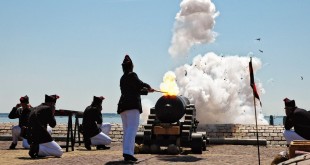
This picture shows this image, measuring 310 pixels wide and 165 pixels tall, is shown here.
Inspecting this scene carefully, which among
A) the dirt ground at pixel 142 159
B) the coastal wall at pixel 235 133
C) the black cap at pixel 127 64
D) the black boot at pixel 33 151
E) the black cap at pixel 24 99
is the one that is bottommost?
the dirt ground at pixel 142 159

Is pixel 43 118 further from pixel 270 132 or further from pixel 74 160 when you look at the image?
pixel 270 132

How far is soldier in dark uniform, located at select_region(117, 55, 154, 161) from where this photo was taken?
28.7ft

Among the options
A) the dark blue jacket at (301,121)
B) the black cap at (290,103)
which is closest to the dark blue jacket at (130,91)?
the dark blue jacket at (301,121)

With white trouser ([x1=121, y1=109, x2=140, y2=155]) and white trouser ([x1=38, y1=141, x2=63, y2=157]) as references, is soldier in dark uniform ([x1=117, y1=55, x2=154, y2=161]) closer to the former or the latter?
white trouser ([x1=121, y1=109, x2=140, y2=155])

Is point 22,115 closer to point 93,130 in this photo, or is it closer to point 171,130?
point 93,130

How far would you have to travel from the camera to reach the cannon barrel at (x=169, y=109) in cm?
1189

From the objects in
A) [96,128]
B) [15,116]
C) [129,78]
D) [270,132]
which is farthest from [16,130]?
[270,132]

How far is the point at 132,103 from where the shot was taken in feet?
29.0

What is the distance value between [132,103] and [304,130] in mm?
4071

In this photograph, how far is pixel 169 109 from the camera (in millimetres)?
11883

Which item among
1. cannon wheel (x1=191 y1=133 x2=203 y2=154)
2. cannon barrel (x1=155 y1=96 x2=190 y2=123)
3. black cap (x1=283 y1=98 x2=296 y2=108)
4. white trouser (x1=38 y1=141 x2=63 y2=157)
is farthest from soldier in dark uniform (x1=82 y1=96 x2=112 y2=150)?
black cap (x1=283 y1=98 x2=296 y2=108)

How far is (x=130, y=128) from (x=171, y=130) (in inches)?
126

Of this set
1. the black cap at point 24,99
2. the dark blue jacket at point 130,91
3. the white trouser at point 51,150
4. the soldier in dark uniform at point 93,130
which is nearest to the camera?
the dark blue jacket at point 130,91

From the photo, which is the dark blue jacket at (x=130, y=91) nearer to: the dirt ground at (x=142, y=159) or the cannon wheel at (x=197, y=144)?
the dirt ground at (x=142, y=159)
